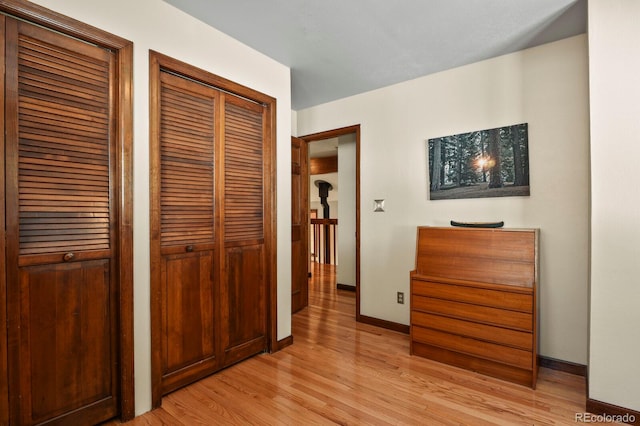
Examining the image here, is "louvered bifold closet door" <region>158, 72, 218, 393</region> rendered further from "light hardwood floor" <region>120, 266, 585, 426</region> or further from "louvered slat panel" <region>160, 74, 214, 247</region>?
"light hardwood floor" <region>120, 266, 585, 426</region>

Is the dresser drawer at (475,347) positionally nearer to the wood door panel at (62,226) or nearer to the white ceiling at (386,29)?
the wood door panel at (62,226)

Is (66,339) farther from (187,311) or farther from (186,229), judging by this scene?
(186,229)

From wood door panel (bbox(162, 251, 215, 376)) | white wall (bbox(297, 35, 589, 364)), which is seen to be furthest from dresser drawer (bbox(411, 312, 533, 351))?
wood door panel (bbox(162, 251, 215, 376))

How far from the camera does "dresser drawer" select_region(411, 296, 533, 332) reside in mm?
2186

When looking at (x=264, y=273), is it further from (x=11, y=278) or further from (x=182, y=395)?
(x=11, y=278)

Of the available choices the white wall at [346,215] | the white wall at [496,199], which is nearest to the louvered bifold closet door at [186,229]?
the white wall at [496,199]

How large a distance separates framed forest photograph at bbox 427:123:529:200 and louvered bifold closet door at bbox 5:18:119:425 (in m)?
2.60

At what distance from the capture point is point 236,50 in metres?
2.41

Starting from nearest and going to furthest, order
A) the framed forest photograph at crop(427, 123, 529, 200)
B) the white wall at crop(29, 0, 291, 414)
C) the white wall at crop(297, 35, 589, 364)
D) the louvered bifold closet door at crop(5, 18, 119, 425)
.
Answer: the louvered bifold closet door at crop(5, 18, 119, 425) < the white wall at crop(29, 0, 291, 414) < the white wall at crop(297, 35, 589, 364) < the framed forest photograph at crop(427, 123, 529, 200)

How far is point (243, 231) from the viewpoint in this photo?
251 cm

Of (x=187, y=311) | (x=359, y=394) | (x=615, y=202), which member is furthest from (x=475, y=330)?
(x=187, y=311)

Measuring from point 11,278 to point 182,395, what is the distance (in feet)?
3.94

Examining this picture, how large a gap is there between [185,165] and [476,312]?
2392 millimetres

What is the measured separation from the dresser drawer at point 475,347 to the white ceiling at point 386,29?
230 cm
